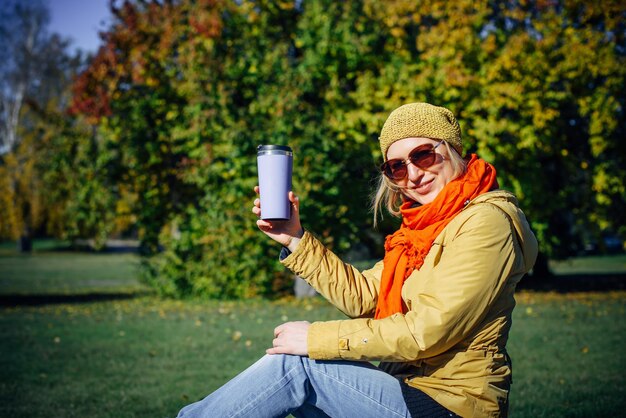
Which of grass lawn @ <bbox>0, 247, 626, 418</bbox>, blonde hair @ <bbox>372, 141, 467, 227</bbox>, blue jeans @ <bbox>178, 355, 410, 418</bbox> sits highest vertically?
blonde hair @ <bbox>372, 141, 467, 227</bbox>

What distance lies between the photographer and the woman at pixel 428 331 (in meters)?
2.09

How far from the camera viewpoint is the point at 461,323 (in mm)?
2072

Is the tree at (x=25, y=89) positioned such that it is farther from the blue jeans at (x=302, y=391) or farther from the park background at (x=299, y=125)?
the blue jeans at (x=302, y=391)

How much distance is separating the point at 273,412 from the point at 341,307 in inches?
25.5

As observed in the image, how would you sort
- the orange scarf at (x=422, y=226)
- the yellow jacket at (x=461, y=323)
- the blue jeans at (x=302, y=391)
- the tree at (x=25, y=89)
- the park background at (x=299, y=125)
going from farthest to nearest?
the tree at (x=25, y=89) → the park background at (x=299, y=125) → the orange scarf at (x=422, y=226) → the blue jeans at (x=302, y=391) → the yellow jacket at (x=461, y=323)

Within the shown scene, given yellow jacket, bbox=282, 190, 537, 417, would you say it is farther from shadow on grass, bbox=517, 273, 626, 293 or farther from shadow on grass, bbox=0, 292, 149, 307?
shadow on grass, bbox=517, 273, 626, 293

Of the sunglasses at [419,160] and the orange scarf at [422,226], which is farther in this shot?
the sunglasses at [419,160]

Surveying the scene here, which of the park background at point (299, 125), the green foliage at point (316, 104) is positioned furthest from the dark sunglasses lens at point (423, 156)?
the green foliage at point (316, 104)

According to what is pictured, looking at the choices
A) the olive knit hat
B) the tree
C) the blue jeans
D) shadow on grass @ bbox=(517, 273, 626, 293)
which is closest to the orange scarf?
the olive knit hat

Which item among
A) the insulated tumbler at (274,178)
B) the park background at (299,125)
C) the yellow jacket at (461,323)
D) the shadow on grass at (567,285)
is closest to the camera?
the yellow jacket at (461,323)

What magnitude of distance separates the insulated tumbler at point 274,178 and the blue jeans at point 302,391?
614mm

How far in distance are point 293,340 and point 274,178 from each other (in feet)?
2.12

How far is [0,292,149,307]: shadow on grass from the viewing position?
40.8 ft

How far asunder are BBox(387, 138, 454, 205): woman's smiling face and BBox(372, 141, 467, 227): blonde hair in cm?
2
